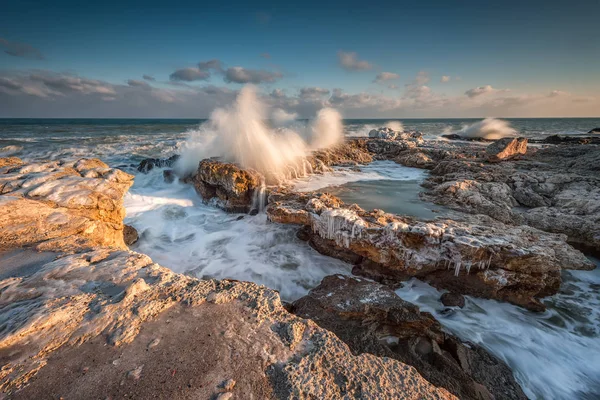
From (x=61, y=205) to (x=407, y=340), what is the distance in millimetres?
5592

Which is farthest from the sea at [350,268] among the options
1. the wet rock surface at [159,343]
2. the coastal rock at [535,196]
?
the wet rock surface at [159,343]

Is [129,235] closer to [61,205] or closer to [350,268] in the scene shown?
[61,205]

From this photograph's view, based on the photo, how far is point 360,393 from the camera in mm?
1610

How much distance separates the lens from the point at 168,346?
1831 mm

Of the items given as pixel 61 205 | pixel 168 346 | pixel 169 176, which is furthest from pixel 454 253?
pixel 169 176

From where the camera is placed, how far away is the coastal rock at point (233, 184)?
23.0 feet

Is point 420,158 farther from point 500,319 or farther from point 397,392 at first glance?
point 397,392

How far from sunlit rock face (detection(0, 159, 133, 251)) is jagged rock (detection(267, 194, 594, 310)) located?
3732mm

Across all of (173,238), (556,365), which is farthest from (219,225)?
(556,365)

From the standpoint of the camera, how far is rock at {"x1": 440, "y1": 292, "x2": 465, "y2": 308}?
3875 millimetres

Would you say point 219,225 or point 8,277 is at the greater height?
point 8,277

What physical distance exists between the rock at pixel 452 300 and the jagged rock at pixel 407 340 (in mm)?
691

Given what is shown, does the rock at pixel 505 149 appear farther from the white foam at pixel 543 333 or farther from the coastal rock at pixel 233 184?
the coastal rock at pixel 233 184

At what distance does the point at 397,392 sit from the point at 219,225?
5574 millimetres
